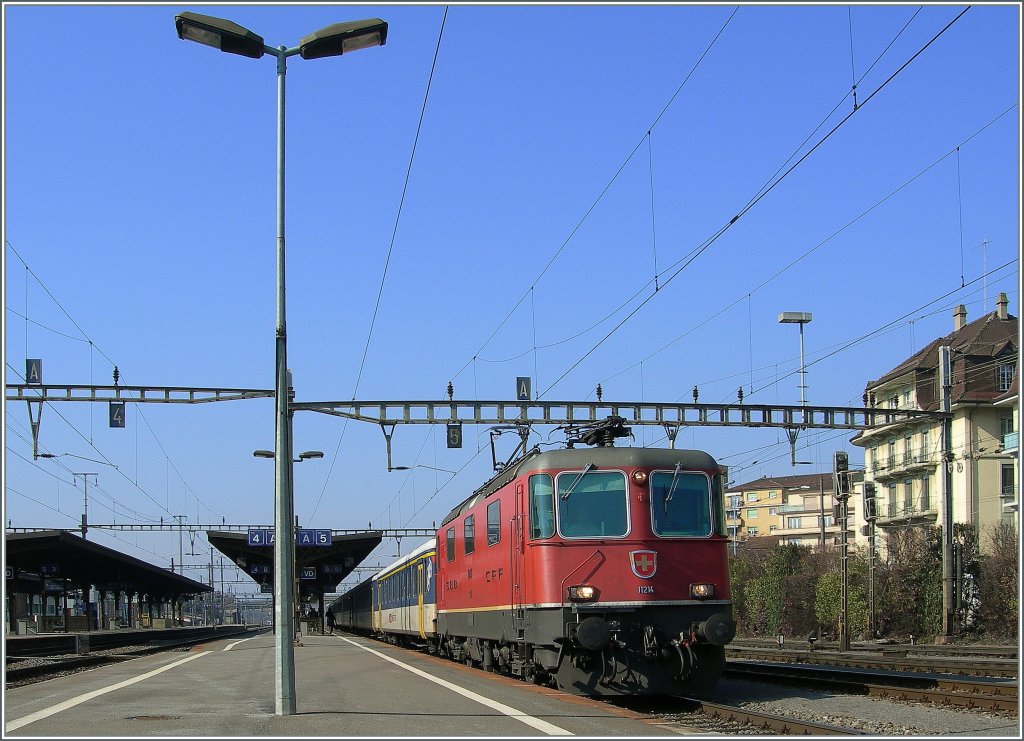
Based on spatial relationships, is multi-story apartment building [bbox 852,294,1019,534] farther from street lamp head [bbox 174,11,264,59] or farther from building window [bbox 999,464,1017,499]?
street lamp head [bbox 174,11,264,59]

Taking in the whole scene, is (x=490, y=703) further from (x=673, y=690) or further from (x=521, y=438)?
(x=521, y=438)

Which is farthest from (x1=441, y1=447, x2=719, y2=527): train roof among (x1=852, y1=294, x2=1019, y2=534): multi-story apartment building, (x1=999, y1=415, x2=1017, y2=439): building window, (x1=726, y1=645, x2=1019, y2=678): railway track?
(x1=999, y1=415, x2=1017, y2=439): building window

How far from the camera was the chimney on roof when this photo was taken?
6288cm

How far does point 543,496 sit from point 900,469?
165ft

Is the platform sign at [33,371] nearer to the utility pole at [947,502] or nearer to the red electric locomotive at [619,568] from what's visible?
the red electric locomotive at [619,568]

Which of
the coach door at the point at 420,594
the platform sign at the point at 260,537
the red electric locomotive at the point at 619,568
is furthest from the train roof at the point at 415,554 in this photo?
the platform sign at the point at 260,537

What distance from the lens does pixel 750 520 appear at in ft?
396

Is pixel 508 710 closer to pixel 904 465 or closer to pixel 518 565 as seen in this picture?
pixel 518 565

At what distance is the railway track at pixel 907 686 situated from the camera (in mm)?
Result: 14320

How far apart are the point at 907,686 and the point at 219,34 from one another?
13074 millimetres

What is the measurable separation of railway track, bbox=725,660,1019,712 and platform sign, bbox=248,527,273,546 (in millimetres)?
40682

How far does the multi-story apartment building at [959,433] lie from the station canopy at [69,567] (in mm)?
36266

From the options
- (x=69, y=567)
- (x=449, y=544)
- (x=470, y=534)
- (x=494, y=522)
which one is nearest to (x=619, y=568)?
(x=494, y=522)

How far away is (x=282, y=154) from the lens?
1465 centimetres
